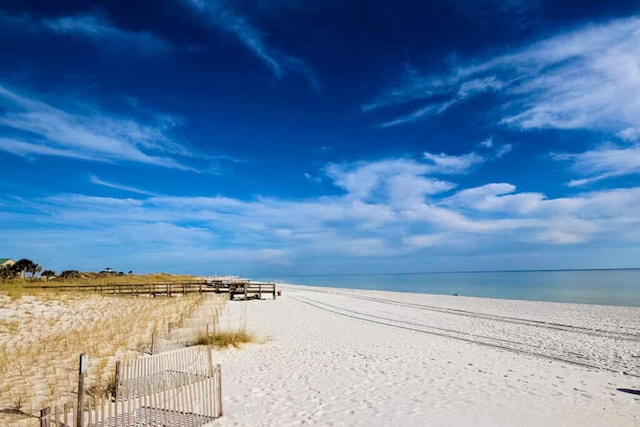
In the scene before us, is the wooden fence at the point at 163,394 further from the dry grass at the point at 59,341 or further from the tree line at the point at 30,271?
the tree line at the point at 30,271

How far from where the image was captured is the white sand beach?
21.4 feet

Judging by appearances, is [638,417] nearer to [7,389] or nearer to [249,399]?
[249,399]

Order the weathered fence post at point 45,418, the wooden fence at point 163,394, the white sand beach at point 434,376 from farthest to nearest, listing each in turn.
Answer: the white sand beach at point 434,376, the wooden fence at point 163,394, the weathered fence post at point 45,418

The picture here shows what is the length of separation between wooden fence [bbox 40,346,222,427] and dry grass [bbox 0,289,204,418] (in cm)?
78

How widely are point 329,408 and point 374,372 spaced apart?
8.92ft

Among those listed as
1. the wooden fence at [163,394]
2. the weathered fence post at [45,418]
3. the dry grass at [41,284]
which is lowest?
the wooden fence at [163,394]

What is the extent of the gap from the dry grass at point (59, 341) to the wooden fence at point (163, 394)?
Result: 78cm

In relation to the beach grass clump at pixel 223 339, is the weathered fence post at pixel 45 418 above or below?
above

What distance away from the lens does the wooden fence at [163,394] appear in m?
5.69

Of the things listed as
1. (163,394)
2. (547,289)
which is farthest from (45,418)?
(547,289)

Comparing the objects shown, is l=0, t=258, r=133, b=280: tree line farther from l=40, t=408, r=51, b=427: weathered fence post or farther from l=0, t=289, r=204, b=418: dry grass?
l=40, t=408, r=51, b=427: weathered fence post

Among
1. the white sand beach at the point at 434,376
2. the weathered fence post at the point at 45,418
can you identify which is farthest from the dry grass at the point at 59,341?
the white sand beach at the point at 434,376

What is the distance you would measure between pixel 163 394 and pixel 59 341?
26.3 ft

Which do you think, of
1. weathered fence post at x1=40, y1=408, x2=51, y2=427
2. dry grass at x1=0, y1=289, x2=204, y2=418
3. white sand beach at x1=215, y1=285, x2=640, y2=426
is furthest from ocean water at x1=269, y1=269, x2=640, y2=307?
weathered fence post at x1=40, y1=408, x2=51, y2=427
